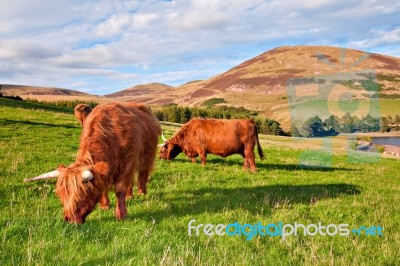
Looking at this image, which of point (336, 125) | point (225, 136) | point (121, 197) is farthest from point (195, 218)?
point (336, 125)

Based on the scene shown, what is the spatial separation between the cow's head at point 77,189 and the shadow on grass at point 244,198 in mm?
1505

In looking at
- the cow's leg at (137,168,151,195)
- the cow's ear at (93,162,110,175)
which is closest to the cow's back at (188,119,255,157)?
the cow's leg at (137,168,151,195)

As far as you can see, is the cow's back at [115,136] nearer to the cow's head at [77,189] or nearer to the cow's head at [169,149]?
the cow's head at [77,189]

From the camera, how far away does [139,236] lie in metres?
6.07

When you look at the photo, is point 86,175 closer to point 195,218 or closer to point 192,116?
point 195,218

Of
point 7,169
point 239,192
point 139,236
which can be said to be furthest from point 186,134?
point 139,236

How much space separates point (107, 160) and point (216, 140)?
31.7ft

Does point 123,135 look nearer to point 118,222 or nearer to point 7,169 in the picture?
point 118,222

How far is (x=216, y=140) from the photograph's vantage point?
16484mm

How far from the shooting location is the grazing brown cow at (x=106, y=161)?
20.2 feet

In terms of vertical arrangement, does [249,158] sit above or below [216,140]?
below

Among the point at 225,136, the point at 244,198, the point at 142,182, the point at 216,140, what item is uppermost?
the point at 225,136

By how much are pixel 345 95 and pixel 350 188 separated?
11.8ft

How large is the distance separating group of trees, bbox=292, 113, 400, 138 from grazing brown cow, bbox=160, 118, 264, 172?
222 centimetres
